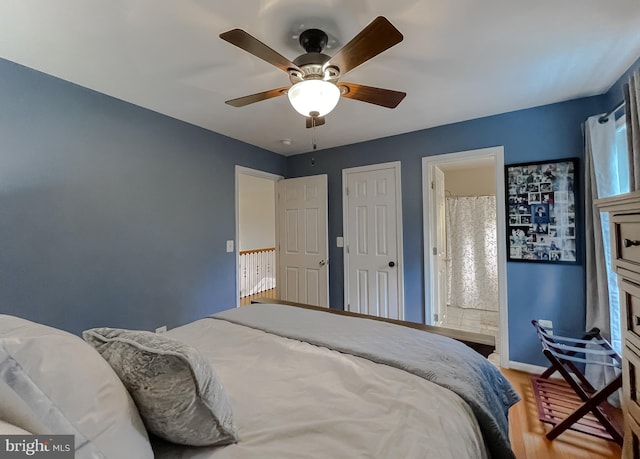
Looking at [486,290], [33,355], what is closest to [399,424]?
[33,355]

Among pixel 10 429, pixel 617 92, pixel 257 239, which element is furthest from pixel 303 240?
pixel 257 239

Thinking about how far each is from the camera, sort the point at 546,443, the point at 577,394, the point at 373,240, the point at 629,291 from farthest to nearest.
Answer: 1. the point at 373,240
2. the point at 577,394
3. the point at 546,443
4. the point at 629,291

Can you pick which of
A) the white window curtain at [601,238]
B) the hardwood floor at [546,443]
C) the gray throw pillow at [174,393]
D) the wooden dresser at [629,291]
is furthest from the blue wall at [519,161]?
the gray throw pillow at [174,393]

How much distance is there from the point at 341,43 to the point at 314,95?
1.39 feet

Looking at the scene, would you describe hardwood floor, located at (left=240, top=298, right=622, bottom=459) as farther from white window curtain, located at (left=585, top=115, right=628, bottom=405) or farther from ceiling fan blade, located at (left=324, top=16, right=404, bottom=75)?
ceiling fan blade, located at (left=324, top=16, right=404, bottom=75)

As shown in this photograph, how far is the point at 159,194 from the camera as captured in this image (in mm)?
2457

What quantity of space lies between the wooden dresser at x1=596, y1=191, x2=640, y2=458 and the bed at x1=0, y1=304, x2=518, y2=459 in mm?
452

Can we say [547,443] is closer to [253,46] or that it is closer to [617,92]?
[617,92]

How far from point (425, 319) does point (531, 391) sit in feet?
3.20

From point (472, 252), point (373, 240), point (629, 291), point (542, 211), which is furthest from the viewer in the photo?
point (472, 252)

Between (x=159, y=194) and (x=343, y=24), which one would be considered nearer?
(x=343, y=24)

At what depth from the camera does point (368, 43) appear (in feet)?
3.89

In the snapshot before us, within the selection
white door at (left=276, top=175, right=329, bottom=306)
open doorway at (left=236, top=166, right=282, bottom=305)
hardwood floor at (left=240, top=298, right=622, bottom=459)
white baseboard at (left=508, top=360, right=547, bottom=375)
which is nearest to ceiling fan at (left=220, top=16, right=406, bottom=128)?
white door at (left=276, top=175, right=329, bottom=306)

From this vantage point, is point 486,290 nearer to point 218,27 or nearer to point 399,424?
point 399,424
